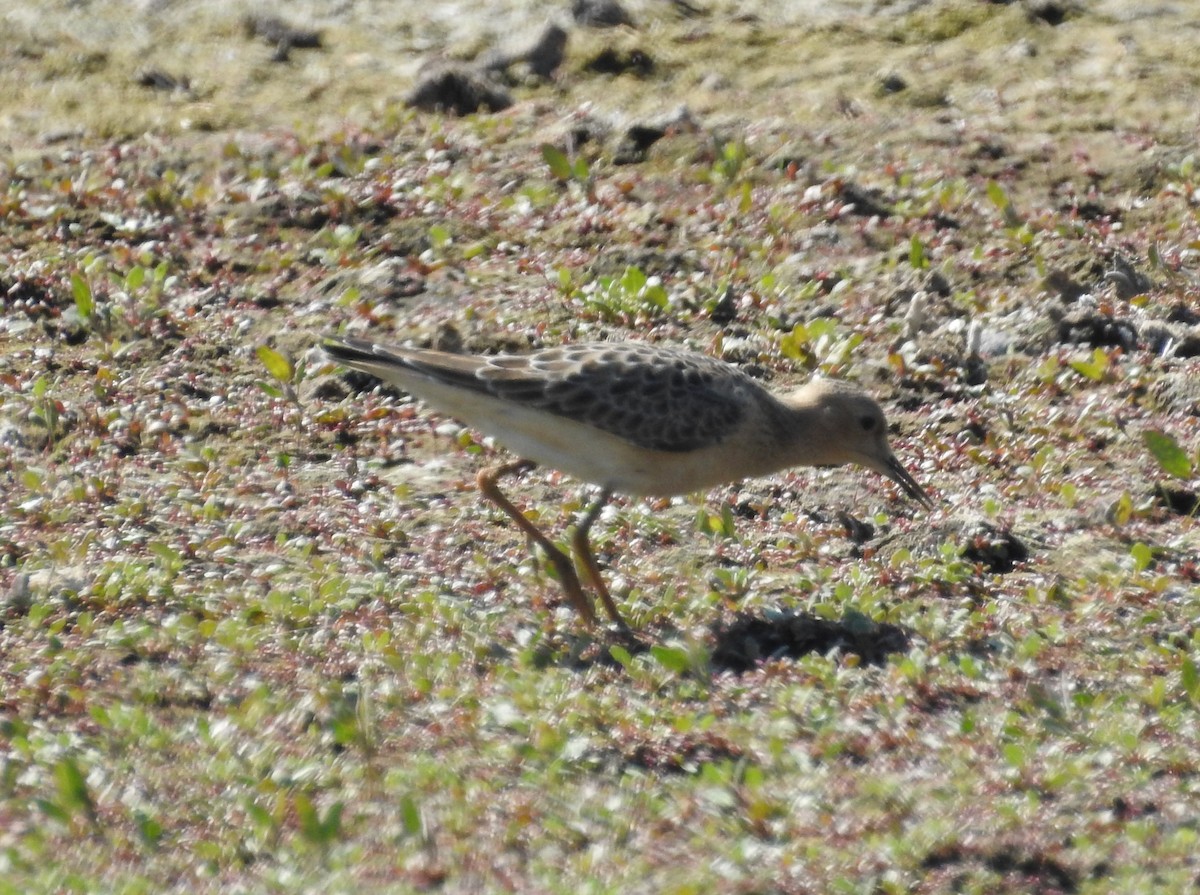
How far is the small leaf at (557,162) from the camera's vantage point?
12.6 meters

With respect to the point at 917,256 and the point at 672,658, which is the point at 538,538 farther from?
the point at 917,256

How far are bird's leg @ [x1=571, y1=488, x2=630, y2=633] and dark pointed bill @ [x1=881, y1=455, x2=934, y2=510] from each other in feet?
5.04

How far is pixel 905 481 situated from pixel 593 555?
1.70 m

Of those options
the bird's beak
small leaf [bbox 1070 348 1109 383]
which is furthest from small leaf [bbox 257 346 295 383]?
small leaf [bbox 1070 348 1109 383]

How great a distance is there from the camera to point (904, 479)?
9352 millimetres

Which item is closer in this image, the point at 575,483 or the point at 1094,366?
the point at 575,483

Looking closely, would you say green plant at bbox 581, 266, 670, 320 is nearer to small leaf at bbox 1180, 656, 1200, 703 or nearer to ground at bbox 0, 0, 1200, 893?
ground at bbox 0, 0, 1200, 893

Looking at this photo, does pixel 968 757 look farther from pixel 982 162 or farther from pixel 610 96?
pixel 610 96

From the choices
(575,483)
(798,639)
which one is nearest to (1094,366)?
(575,483)

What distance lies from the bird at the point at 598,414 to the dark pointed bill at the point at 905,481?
0.63 metres

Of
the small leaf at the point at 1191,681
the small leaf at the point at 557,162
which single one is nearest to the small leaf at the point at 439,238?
the small leaf at the point at 557,162

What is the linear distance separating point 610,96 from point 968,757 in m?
8.36

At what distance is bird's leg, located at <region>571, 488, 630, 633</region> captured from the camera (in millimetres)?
8289

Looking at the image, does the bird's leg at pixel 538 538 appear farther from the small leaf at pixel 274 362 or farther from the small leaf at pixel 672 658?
the small leaf at pixel 274 362
